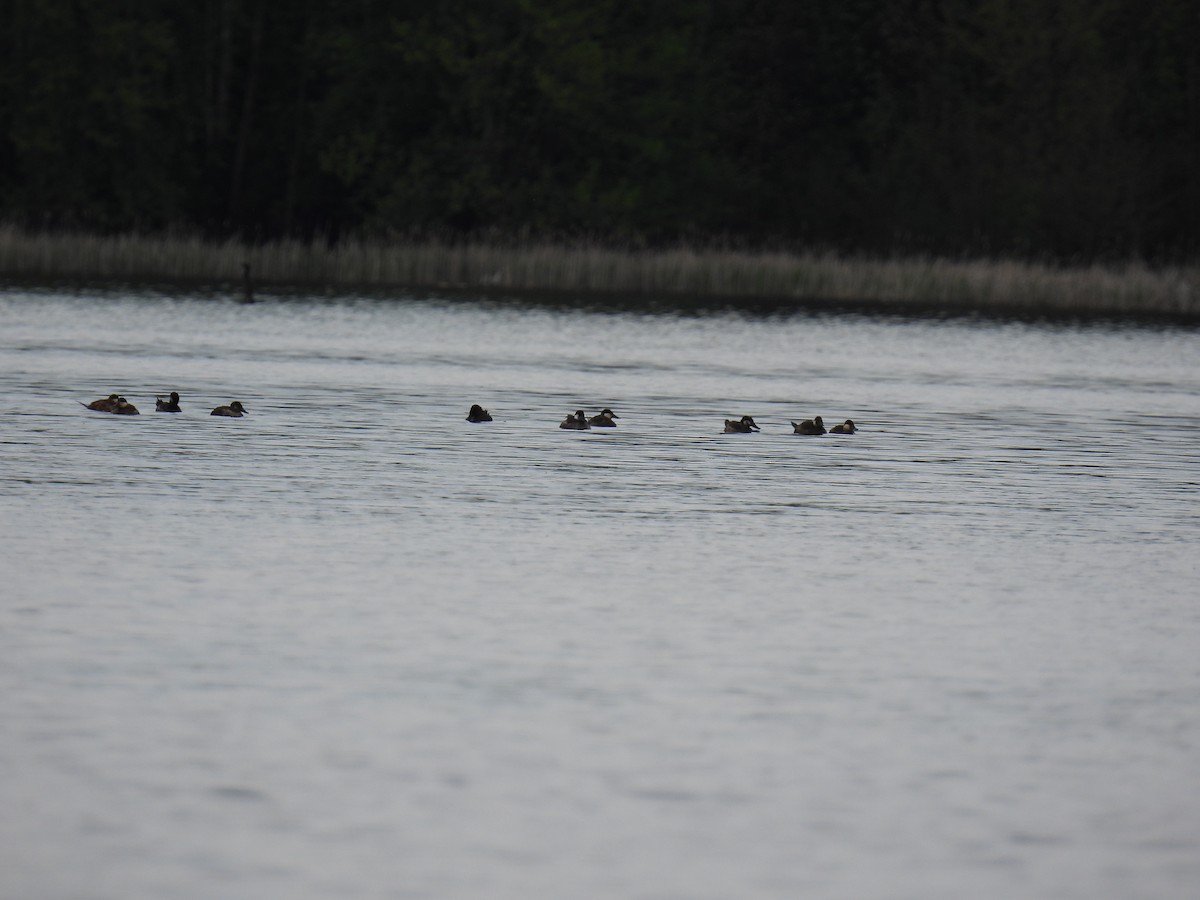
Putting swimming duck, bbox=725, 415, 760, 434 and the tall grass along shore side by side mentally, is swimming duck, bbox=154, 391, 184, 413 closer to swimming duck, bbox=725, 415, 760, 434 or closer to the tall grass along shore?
swimming duck, bbox=725, 415, 760, 434

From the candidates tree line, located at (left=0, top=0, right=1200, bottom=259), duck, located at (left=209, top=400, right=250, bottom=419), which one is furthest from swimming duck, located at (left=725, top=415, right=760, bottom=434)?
tree line, located at (left=0, top=0, right=1200, bottom=259)

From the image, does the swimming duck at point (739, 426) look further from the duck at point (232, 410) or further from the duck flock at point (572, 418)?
the duck at point (232, 410)

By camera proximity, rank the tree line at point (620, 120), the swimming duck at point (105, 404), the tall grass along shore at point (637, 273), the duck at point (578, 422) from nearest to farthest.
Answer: the duck at point (578, 422)
the swimming duck at point (105, 404)
the tall grass along shore at point (637, 273)
the tree line at point (620, 120)

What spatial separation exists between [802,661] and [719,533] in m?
3.92

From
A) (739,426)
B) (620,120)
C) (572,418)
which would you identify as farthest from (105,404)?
(620,120)

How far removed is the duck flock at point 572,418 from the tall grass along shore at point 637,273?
22.8 meters

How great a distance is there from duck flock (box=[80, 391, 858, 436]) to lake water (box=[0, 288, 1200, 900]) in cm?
15

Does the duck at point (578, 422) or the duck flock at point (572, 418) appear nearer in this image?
the duck at point (578, 422)

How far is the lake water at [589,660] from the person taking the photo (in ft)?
22.0

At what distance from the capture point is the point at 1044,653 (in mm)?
9859

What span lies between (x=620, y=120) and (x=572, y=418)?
132 ft

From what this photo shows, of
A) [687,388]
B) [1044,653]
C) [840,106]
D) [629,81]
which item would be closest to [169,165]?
[629,81]

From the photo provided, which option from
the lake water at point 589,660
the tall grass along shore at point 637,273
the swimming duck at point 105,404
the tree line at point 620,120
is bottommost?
the swimming duck at point 105,404

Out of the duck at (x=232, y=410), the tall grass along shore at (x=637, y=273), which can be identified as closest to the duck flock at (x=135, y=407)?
the duck at (x=232, y=410)
